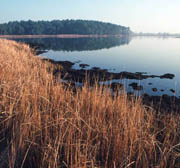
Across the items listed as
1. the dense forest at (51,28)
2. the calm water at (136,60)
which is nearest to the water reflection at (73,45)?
the calm water at (136,60)

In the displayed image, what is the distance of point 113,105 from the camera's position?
4.06 meters

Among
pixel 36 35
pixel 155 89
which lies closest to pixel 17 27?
pixel 36 35

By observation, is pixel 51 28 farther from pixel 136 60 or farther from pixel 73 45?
pixel 136 60

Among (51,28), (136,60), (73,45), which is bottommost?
(136,60)

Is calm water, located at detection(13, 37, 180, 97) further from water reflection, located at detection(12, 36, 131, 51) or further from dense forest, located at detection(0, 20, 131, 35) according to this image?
dense forest, located at detection(0, 20, 131, 35)

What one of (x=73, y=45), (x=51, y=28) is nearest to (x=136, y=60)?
(x=73, y=45)

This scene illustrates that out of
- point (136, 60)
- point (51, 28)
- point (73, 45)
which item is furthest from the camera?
point (51, 28)

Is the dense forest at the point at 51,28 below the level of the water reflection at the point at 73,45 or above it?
above

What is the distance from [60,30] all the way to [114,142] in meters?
132

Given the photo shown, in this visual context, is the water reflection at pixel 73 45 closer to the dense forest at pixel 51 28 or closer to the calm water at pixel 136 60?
the calm water at pixel 136 60

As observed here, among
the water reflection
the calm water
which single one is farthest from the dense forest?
the calm water

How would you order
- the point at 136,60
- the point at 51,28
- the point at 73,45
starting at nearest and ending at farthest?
the point at 136,60 → the point at 73,45 → the point at 51,28

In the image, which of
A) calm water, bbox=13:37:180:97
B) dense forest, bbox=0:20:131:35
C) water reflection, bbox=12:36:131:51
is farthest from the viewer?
dense forest, bbox=0:20:131:35

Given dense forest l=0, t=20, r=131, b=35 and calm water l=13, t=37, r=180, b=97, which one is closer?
calm water l=13, t=37, r=180, b=97
